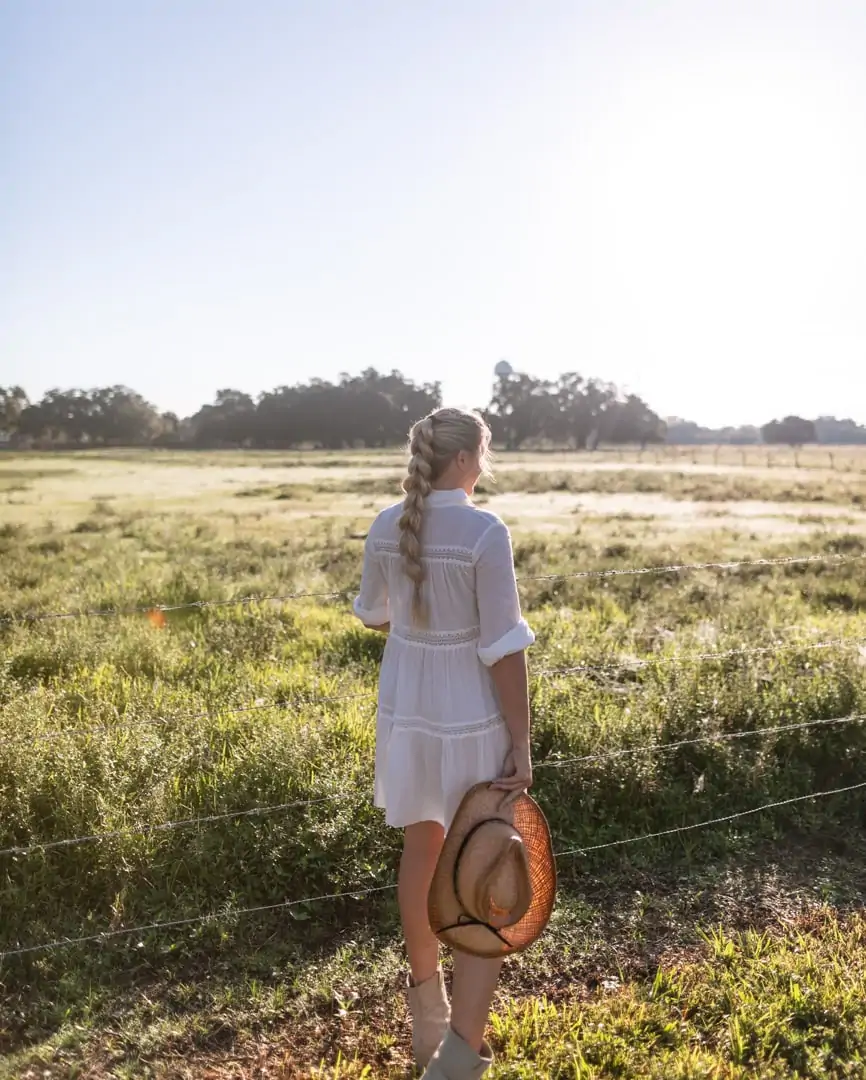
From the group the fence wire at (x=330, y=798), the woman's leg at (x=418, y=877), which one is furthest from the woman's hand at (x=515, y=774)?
the fence wire at (x=330, y=798)

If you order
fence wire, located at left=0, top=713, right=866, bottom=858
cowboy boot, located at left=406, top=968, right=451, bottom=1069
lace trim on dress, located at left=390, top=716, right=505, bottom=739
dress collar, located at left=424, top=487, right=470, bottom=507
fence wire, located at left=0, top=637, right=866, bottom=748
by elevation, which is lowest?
cowboy boot, located at left=406, top=968, right=451, bottom=1069

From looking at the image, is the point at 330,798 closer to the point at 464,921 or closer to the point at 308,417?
the point at 464,921

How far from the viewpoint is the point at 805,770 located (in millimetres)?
5070

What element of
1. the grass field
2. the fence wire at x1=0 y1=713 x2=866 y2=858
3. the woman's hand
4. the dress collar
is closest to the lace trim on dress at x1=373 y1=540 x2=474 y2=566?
the dress collar

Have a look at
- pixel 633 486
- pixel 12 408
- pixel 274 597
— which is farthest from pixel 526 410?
pixel 274 597

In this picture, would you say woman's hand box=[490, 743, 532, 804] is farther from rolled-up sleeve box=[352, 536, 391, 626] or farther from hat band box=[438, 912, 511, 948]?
rolled-up sleeve box=[352, 536, 391, 626]

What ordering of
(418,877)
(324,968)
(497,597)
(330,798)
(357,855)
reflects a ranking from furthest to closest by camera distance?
1. (330,798)
2. (357,855)
3. (324,968)
4. (418,877)
5. (497,597)

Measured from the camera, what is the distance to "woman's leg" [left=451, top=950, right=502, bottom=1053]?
2.52m

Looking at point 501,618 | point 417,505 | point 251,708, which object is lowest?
point 251,708

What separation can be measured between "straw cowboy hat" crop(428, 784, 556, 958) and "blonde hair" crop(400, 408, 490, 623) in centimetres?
65

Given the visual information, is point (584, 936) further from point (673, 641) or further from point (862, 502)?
point (862, 502)

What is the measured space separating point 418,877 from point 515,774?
19.9 inches

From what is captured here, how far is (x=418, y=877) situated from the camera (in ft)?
8.87

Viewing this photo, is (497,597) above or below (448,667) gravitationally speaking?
above
